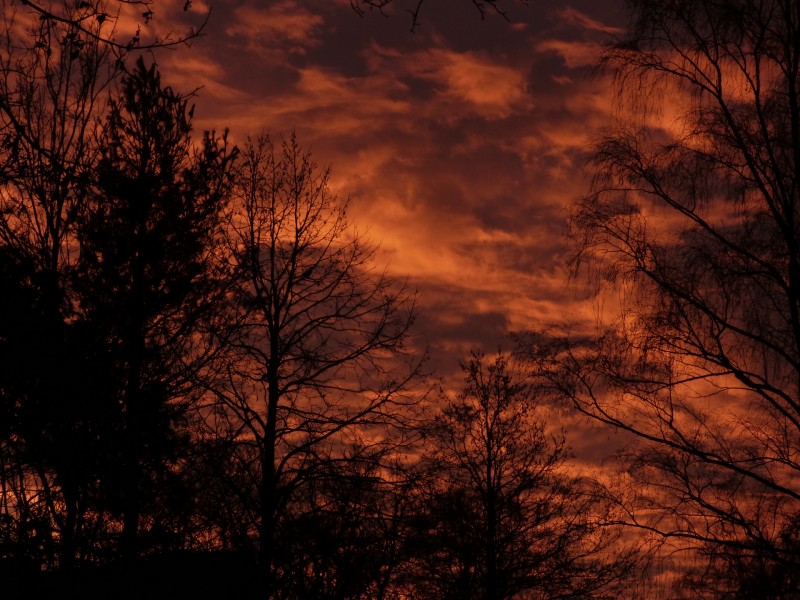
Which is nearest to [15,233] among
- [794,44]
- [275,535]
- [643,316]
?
[275,535]

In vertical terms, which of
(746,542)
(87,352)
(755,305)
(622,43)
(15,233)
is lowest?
(746,542)

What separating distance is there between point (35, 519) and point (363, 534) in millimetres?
7518

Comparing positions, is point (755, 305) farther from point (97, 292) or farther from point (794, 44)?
point (97, 292)

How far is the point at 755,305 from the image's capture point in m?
10.7

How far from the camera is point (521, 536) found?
67.1 ft

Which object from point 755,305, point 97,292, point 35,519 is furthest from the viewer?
point 97,292

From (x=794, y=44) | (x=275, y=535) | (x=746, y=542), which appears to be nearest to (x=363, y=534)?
(x=275, y=535)

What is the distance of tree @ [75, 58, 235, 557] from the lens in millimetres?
10852

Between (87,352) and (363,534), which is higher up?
(87,352)

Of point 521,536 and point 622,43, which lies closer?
point 622,43

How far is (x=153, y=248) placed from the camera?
13633 millimetres

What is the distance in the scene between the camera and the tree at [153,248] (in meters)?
10.9

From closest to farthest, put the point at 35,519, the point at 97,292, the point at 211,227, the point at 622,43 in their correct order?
the point at 35,519
the point at 622,43
the point at 97,292
the point at 211,227

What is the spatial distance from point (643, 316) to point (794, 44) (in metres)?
3.78
